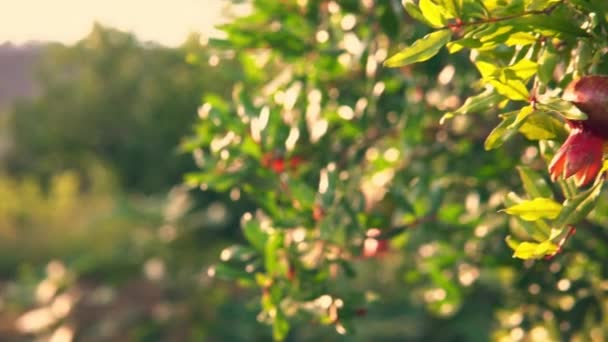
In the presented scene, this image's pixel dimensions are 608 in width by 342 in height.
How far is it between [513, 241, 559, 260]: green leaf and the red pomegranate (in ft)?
0.39

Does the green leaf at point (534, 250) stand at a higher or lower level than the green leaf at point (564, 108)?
lower

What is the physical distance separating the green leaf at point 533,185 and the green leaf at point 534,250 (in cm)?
20

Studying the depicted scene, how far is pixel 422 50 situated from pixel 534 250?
0.35m

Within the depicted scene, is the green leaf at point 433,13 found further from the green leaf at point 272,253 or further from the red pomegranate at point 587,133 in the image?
the green leaf at point 272,253

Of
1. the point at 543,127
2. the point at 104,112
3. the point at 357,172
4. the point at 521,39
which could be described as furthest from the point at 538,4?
the point at 104,112

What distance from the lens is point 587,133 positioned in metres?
1.33

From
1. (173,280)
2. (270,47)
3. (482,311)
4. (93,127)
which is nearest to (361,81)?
(270,47)

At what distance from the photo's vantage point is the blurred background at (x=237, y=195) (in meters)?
2.76

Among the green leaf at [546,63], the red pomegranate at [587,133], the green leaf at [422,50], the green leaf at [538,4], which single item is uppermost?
the green leaf at [422,50]

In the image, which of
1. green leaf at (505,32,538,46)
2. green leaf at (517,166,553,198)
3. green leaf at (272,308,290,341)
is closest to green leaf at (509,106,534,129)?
green leaf at (505,32,538,46)

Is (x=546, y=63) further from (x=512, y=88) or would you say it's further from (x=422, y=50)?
(x=422, y=50)

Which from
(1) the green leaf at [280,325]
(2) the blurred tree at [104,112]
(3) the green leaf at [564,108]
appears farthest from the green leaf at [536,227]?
(2) the blurred tree at [104,112]

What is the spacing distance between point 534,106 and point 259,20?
61.5 inches

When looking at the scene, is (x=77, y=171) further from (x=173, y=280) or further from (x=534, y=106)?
(x=534, y=106)
